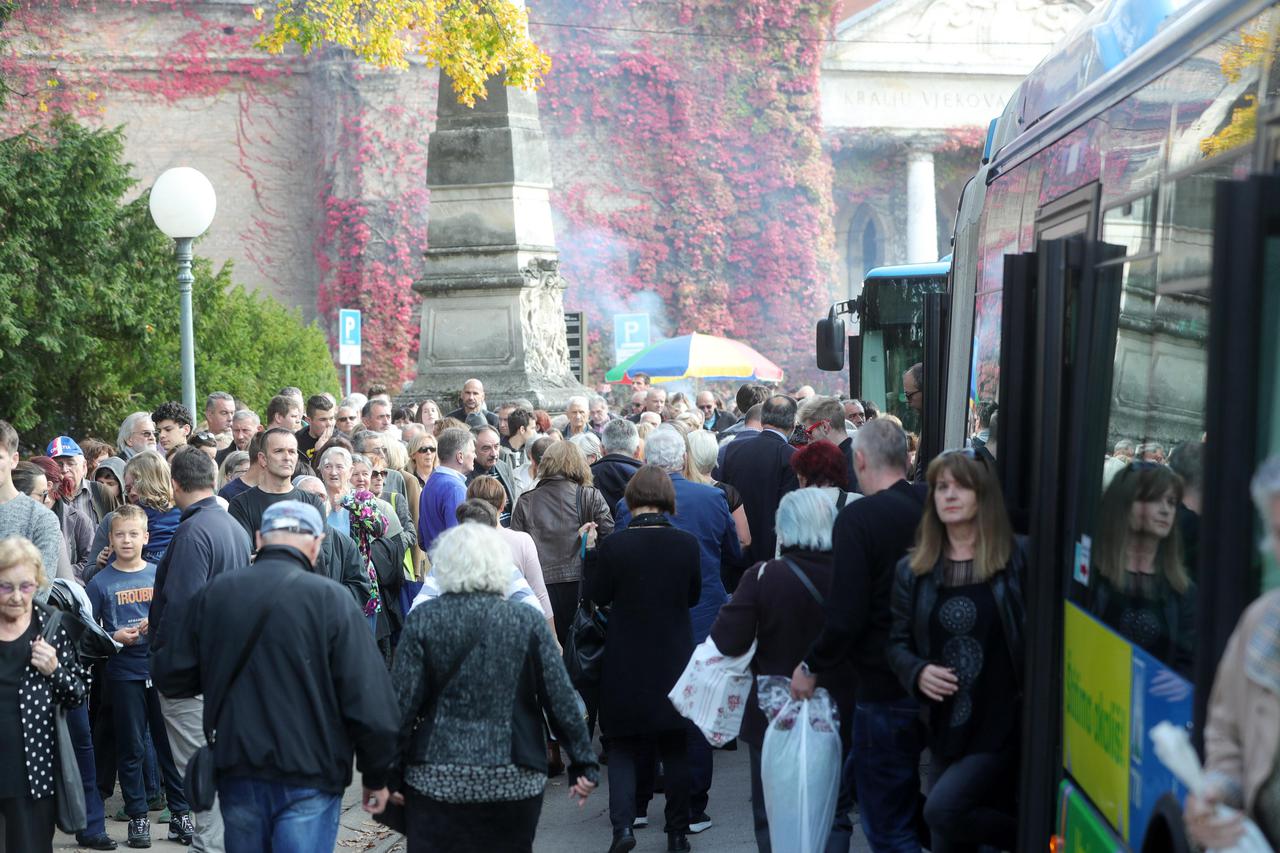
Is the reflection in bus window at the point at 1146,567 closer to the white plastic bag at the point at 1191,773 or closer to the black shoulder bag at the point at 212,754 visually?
the white plastic bag at the point at 1191,773

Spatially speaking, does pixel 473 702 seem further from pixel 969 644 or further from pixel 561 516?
pixel 561 516

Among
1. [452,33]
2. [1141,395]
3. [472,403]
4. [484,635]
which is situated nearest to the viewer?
[1141,395]

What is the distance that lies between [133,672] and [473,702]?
129 inches

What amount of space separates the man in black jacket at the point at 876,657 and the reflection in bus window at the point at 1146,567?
1.27 meters

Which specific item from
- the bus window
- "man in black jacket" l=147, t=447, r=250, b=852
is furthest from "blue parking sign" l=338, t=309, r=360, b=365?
the bus window

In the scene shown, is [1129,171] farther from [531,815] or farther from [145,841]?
[145,841]

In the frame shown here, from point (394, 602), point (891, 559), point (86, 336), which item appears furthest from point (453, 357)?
point (891, 559)

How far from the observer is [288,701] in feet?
17.1

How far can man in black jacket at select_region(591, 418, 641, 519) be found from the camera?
32.2 feet

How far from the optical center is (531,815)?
215 inches

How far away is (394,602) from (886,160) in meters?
33.1

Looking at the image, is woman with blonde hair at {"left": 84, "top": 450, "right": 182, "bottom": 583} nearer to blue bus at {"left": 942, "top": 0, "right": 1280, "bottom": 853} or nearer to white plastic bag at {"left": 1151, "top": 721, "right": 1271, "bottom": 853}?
blue bus at {"left": 942, "top": 0, "right": 1280, "bottom": 853}

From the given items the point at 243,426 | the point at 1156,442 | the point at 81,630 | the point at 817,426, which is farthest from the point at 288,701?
the point at 243,426

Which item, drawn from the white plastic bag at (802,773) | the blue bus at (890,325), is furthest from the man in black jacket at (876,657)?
the blue bus at (890,325)
